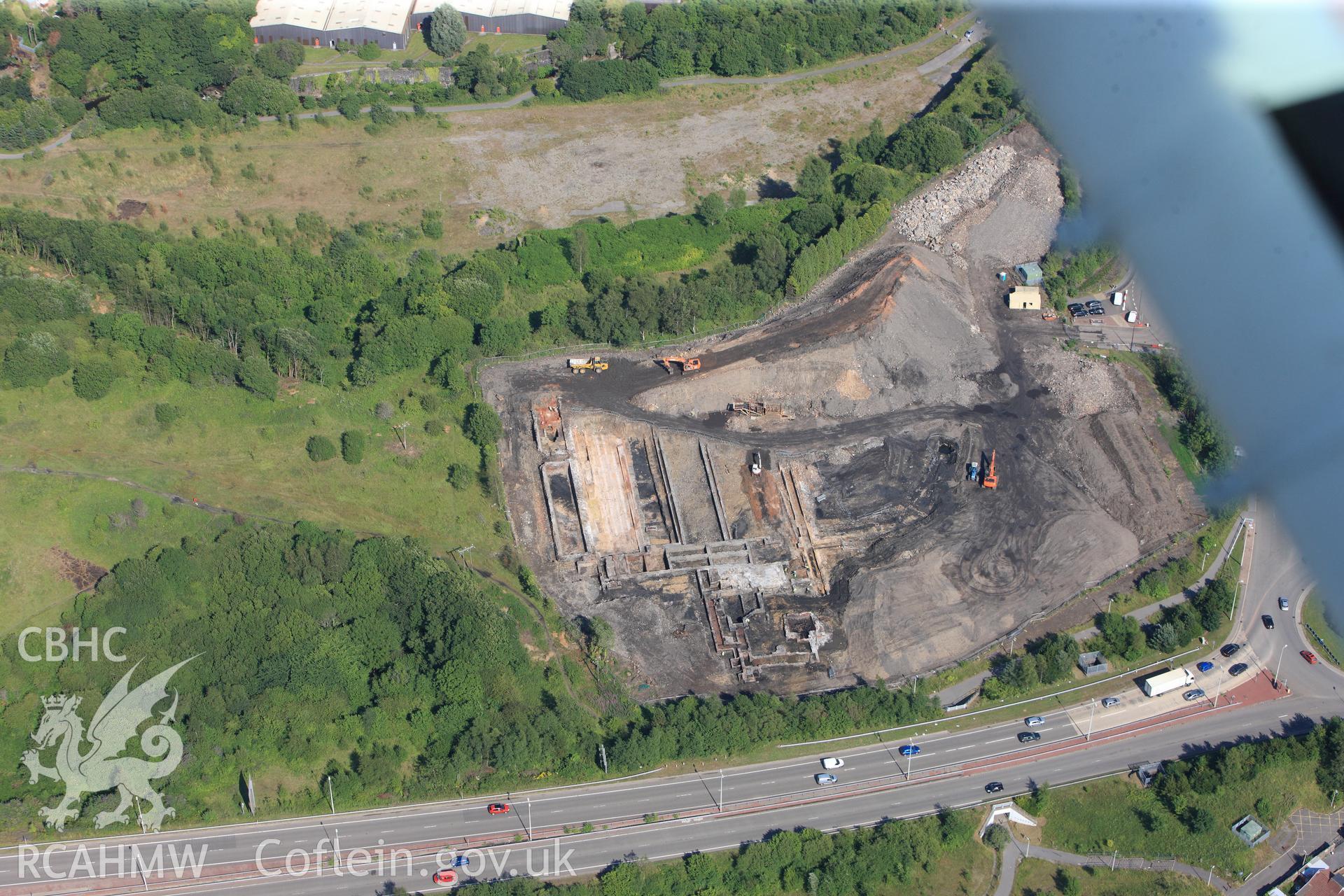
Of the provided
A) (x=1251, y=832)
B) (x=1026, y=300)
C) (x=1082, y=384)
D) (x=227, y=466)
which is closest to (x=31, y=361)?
(x=227, y=466)

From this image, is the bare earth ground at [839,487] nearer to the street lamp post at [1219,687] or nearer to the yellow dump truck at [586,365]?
the yellow dump truck at [586,365]

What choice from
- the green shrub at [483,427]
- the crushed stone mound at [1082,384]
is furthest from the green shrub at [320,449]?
the crushed stone mound at [1082,384]

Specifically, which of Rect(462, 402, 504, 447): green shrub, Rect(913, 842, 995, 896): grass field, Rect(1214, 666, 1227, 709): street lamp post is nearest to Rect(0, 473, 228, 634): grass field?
Rect(462, 402, 504, 447): green shrub

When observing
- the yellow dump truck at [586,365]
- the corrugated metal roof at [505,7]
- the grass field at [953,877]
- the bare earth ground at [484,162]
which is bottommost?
the grass field at [953,877]

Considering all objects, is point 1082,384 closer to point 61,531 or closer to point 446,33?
point 61,531

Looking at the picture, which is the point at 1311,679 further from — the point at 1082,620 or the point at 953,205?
the point at 953,205

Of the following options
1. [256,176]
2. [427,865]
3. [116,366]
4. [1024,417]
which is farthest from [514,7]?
[427,865]

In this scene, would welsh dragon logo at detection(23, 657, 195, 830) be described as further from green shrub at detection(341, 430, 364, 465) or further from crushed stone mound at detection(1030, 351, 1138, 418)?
crushed stone mound at detection(1030, 351, 1138, 418)
